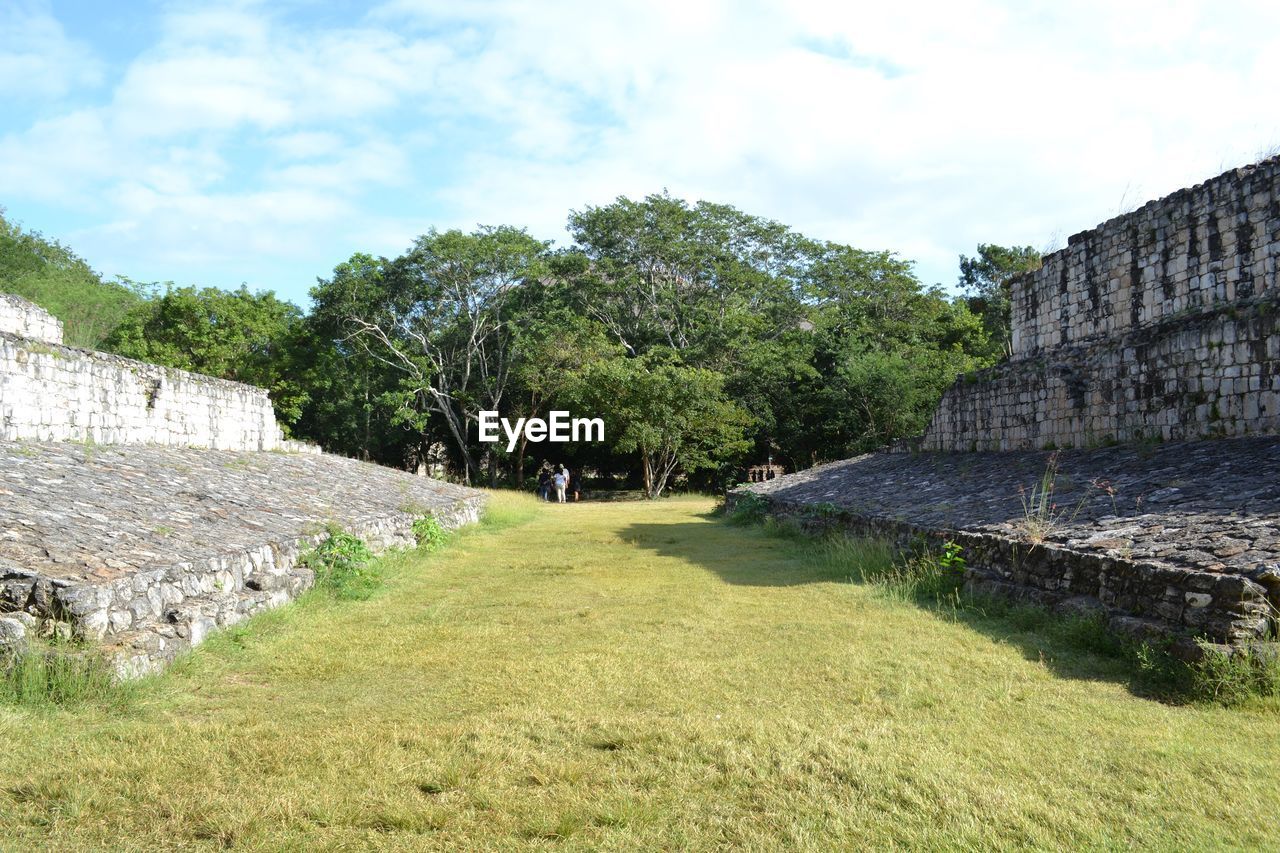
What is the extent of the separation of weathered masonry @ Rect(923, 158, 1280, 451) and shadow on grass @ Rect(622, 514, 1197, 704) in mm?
4360

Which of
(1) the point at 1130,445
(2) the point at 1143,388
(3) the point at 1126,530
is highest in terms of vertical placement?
(2) the point at 1143,388

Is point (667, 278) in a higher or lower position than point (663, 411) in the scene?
higher

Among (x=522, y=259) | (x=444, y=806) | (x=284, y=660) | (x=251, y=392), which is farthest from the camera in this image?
(x=522, y=259)

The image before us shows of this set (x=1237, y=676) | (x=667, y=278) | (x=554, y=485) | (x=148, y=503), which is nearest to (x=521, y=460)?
(x=554, y=485)

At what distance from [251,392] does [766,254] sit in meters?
A: 24.7

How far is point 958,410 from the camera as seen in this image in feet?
55.4

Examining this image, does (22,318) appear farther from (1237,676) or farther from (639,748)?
(1237,676)

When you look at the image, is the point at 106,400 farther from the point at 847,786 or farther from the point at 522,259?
the point at 522,259

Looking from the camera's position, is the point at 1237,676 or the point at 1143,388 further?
the point at 1143,388

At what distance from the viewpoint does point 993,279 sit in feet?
140

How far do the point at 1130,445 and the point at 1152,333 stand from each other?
1602 mm

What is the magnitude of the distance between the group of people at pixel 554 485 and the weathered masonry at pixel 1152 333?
1407cm

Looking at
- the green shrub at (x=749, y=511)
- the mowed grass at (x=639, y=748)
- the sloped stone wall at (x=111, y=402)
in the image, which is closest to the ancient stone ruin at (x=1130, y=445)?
the green shrub at (x=749, y=511)

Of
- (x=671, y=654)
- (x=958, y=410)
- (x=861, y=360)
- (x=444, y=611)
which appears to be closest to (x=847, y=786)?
(x=671, y=654)
